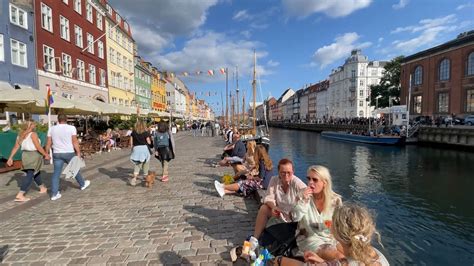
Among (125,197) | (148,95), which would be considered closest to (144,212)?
(125,197)

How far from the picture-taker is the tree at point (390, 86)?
192ft

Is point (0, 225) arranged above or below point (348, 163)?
above

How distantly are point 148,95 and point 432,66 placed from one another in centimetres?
4693

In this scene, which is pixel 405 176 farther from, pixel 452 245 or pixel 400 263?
pixel 400 263

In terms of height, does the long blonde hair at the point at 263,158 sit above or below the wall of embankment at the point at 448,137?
above

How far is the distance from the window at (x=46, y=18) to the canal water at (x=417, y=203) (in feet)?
67.7

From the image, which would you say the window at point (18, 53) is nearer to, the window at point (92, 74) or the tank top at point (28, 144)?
the window at point (92, 74)

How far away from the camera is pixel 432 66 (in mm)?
45469

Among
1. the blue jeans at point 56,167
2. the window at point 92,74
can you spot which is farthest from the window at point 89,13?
the blue jeans at point 56,167

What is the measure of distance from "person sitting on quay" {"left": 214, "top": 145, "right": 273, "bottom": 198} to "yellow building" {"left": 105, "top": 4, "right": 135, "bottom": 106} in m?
29.9

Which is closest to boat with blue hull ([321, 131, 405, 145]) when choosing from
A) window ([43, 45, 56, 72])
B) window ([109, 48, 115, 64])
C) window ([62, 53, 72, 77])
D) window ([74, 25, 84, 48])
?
window ([109, 48, 115, 64])

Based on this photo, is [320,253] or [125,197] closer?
[320,253]

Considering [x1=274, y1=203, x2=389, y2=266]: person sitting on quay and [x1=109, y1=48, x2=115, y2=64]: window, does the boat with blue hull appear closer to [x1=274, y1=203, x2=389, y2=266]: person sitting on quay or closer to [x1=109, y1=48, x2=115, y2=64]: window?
[x1=109, y1=48, x2=115, y2=64]: window

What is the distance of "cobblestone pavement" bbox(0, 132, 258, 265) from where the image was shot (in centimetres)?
391
